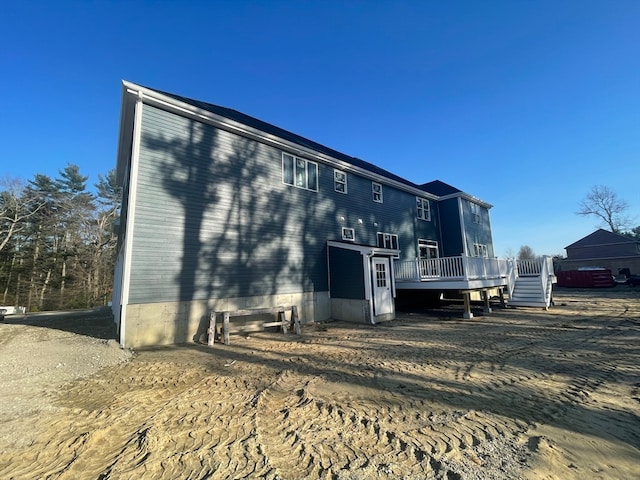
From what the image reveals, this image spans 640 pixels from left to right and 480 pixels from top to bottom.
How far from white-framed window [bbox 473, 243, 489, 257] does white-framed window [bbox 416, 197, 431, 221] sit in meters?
4.39

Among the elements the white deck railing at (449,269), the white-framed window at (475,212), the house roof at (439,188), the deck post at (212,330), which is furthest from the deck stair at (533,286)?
the deck post at (212,330)

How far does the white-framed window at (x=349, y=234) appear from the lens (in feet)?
47.5

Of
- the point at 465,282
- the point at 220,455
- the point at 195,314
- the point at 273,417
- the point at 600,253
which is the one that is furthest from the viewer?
the point at 600,253

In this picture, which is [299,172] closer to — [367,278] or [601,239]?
[367,278]

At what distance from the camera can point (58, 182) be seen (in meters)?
33.1

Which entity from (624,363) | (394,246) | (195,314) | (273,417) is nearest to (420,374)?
(273,417)

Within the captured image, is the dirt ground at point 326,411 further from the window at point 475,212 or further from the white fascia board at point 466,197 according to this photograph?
the window at point 475,212

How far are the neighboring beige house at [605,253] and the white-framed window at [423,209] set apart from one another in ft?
120

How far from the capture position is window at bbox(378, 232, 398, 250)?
16.3m

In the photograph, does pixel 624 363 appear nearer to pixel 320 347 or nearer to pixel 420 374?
pixel 420 374

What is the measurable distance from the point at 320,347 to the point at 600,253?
5341cm

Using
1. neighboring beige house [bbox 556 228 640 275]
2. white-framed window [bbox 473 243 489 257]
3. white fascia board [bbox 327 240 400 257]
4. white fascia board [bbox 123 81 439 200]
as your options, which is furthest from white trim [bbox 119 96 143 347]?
neighboring beige house [bbox 556 228 640 275]

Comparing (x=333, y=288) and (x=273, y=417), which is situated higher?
(x=333, y=288)

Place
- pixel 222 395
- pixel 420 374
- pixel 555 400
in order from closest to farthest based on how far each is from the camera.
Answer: pixel 555 400, pixel 222 395, pixel 420 374
